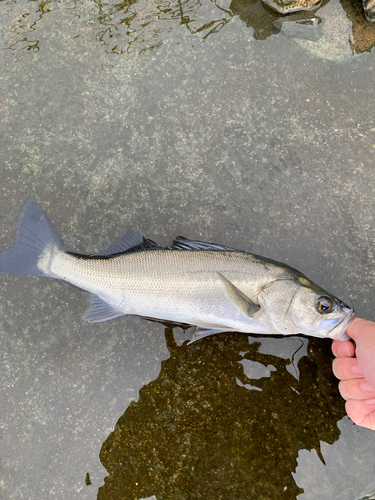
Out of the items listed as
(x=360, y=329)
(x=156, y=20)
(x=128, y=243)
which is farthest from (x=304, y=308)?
(x=156, y=20)

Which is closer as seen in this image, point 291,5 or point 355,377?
point 355,377

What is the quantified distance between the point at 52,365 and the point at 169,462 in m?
1.40

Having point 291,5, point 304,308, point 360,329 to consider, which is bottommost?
point 360,329

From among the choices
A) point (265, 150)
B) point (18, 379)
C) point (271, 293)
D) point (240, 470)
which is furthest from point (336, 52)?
point (18, 379)

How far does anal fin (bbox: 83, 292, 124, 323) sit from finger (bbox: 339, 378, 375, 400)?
6.75 ft

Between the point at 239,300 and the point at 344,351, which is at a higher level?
the point at 239,300

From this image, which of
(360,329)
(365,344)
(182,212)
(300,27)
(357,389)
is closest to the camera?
(365,344)

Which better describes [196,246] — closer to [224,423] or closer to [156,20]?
[224,423]

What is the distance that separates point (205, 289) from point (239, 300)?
0.29 metres

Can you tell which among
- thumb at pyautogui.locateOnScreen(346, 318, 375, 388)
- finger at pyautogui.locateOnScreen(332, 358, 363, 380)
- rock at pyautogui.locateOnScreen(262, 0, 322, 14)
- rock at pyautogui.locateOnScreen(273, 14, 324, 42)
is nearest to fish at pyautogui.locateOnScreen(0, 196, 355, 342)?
thumb at pyautogui.locateOnScreen(346, 318, 375, 388)

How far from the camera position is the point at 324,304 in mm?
2633

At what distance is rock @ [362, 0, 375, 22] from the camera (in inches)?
129

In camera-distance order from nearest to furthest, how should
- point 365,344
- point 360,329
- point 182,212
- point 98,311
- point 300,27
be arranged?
point 365,344
point 360,329
point 98,311
point 182,212
point 300,27

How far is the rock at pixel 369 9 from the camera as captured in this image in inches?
129
